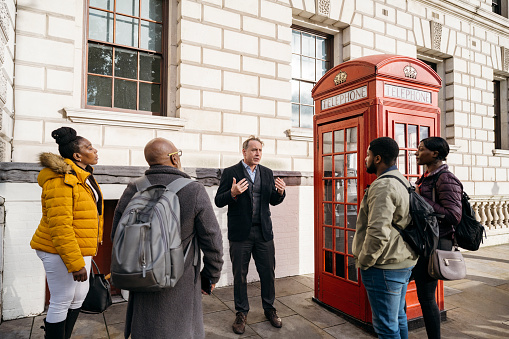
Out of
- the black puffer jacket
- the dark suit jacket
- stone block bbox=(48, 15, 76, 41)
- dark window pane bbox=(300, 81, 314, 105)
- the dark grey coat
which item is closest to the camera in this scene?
the dark grey coat

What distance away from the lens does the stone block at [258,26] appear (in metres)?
5.52

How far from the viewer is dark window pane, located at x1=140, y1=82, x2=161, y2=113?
5.10 m

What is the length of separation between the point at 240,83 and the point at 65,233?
3.73m

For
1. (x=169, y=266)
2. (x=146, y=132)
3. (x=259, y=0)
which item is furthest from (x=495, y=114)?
(x=169, y=266)

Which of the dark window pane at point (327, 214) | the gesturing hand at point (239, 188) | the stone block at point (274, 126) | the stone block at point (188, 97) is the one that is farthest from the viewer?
the stone block at point (274, 126)

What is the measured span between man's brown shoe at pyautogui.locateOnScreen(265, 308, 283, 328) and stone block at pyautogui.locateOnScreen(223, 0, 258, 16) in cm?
470

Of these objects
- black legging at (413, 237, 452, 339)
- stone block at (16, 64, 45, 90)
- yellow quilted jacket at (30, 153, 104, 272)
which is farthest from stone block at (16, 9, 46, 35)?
black legging at (413, 237, 452, 339)

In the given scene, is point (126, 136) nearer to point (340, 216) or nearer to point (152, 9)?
point (152, 9)

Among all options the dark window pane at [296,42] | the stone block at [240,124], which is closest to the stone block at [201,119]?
the stone block at [240,124]

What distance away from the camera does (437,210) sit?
2795 millimetres

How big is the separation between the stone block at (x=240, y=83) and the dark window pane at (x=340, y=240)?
2837mm

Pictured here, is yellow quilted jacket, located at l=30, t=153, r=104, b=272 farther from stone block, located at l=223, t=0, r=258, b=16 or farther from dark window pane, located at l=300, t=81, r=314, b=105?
dark window pane, located at l=300, t=81, r=314, b=105

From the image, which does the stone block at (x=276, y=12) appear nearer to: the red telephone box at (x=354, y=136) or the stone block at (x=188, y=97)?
the stone block at (x=188, y=97)

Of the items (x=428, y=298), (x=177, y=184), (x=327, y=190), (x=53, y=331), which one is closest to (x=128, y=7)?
(x=327, y=190)
